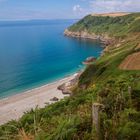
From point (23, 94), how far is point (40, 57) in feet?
201

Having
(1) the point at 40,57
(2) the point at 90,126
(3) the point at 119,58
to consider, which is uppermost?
(2) the point at 90,126

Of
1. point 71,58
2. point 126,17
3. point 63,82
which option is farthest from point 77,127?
point 126,17

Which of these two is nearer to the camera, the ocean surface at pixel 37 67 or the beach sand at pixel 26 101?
the beach sand at pixel 26 101

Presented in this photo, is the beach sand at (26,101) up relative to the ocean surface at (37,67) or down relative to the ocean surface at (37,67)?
up

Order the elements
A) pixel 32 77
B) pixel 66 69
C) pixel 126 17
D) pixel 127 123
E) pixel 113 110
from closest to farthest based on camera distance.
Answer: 1. pixel 127 123
2. pixel 113 110
3. pixel 32 77
4. pixel 66 69
5. pixel 126 17

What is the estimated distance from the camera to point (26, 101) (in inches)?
2452

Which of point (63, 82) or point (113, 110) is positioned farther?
point (63, 82)

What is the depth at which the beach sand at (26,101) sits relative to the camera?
55.0 m

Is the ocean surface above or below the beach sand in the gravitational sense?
below

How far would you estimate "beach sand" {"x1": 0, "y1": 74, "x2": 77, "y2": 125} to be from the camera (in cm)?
5497

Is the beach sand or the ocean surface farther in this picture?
the ocean surface

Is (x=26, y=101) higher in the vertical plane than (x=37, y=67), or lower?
higher

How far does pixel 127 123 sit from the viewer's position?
10.9m

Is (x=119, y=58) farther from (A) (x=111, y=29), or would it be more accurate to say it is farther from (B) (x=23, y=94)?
(A) (x=111, y=29)
